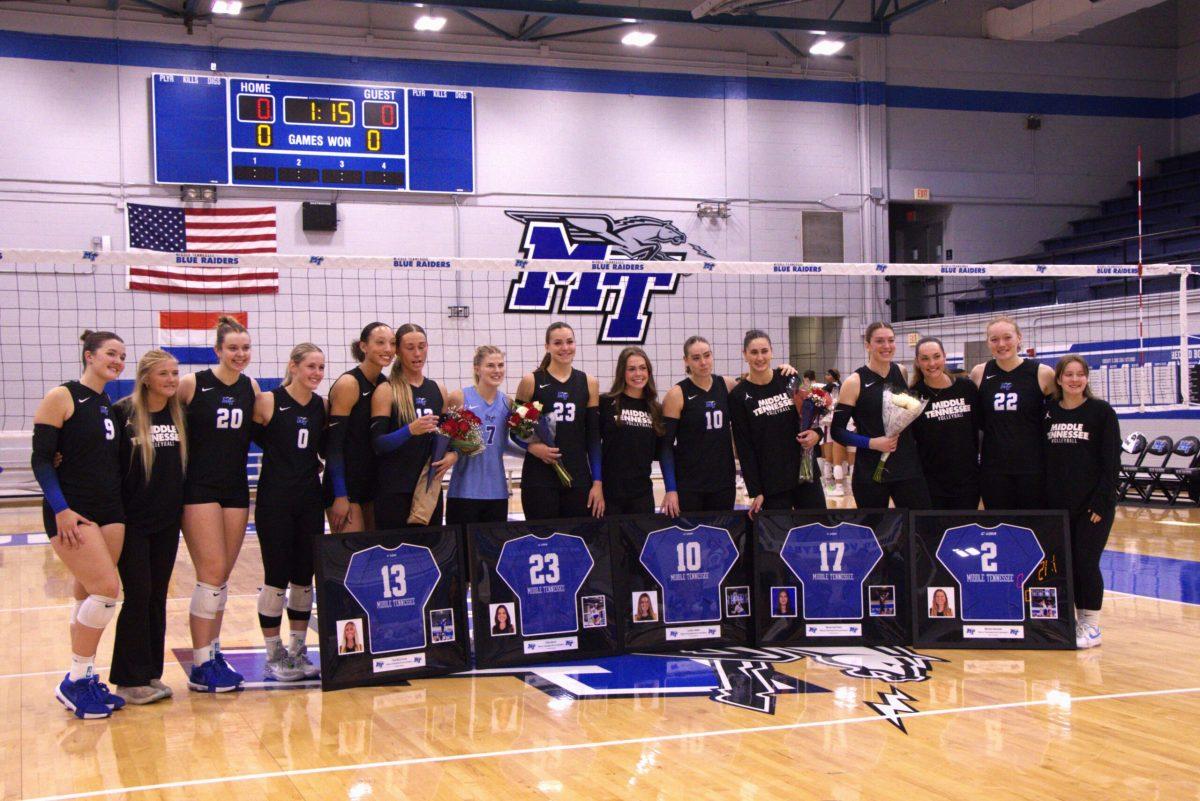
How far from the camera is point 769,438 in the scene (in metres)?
6.38

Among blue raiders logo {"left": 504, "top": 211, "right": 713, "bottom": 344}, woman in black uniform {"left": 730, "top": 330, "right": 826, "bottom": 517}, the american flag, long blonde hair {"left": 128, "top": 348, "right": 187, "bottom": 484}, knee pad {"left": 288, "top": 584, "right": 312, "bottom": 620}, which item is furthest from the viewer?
blue raiders logo {"left": 504, "top": 211, "right": 713, "bottom": 344}

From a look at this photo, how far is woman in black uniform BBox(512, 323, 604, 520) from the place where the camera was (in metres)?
6.17

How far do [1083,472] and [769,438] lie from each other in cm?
171

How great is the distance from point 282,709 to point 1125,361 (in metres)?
12.7

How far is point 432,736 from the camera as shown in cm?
470

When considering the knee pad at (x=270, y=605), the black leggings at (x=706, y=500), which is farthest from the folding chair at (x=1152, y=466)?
the knee pad at (x=270, y=605)

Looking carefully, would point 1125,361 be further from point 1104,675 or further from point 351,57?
point 351,57

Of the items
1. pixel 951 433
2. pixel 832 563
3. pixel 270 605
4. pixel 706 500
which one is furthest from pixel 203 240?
pixel 951 433

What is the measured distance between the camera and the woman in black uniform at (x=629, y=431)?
6262 millimetres

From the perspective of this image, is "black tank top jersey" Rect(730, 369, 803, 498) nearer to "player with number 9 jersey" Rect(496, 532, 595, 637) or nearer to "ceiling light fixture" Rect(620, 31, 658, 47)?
"player with number 9 jersey" Rect(496, 532, 595, 637)

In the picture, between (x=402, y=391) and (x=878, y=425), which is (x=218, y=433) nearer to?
(x=402, y=391)

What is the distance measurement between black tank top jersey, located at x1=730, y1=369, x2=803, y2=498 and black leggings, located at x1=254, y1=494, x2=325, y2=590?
2.39 m

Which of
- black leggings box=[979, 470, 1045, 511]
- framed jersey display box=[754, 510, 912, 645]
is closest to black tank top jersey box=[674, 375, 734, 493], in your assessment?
framed jersey display box=[754, 510, 912, 645]

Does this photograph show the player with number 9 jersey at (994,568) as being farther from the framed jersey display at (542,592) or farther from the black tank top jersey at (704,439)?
the framed jersey display at (542,592)
